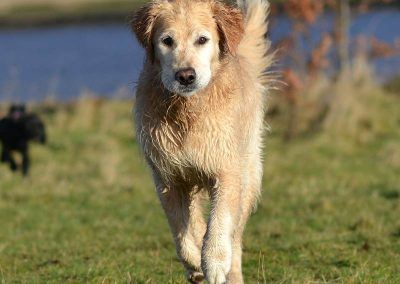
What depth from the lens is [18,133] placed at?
11.5 meters

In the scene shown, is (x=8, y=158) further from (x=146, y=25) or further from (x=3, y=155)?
(x=146, y=25)

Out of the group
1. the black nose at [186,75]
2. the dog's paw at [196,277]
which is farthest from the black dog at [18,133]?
the black nose at [186,75]

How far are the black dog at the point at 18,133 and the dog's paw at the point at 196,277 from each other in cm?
622

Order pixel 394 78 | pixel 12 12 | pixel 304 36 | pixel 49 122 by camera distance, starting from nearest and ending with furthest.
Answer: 1. pixel 304 36
2. pixel 49 122
3. pixel 394 78
4. pixel 12 12

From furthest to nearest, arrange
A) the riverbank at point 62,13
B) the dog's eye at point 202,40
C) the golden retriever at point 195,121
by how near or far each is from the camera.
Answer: the riverbank at point 62,13
the dog's eye at point 202,40
the golden retriever at point 195,121

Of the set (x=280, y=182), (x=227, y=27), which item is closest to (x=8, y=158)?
(x=280, y=182)

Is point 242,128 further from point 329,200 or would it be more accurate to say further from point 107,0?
point 107,0

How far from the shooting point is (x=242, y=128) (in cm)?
583

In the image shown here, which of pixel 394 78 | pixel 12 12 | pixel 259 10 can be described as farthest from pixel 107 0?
pixel 259 10

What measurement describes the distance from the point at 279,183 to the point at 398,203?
6.79 feet

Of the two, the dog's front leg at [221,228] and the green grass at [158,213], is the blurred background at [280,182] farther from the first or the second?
the dog's front leg at [221,228]

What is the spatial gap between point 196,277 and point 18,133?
6404 mm

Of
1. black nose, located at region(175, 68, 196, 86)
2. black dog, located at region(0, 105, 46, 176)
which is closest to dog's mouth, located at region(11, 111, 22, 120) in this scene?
black dog, located at region(0, 105, 46, 176)

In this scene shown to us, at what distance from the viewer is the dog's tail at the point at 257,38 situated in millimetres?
7066
